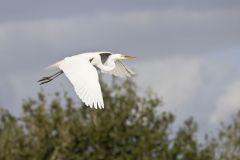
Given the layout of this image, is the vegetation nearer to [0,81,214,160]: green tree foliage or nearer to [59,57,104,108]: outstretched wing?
[0,81,214,160]: green tree foliage

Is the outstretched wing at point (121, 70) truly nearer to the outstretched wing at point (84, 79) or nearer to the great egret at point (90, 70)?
the great egret at point (90, 70)

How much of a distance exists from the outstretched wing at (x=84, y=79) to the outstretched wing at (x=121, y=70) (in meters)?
1.32

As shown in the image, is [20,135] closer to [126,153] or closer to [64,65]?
[126,153]

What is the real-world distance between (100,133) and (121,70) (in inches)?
662

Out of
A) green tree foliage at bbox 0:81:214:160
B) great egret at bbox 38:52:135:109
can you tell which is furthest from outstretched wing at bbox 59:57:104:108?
green tree foliage at bbox 0:81:214:160

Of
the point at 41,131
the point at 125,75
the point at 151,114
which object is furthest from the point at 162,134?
the point at 125,75

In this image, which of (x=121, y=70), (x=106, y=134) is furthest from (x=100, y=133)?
(x=121, y=70)

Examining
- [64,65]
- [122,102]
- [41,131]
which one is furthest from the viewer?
[122,102]

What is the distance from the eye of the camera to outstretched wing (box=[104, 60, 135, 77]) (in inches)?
862

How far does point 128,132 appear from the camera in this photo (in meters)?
39.0

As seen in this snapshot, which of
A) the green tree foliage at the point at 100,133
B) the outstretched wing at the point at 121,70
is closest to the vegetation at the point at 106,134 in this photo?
the green tree foliage at the point at 100,133

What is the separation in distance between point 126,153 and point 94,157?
1.32m

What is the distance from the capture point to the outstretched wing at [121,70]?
71.8 feet

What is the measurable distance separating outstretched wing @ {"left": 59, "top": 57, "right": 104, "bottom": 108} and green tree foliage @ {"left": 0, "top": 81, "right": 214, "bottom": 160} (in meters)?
16.1
